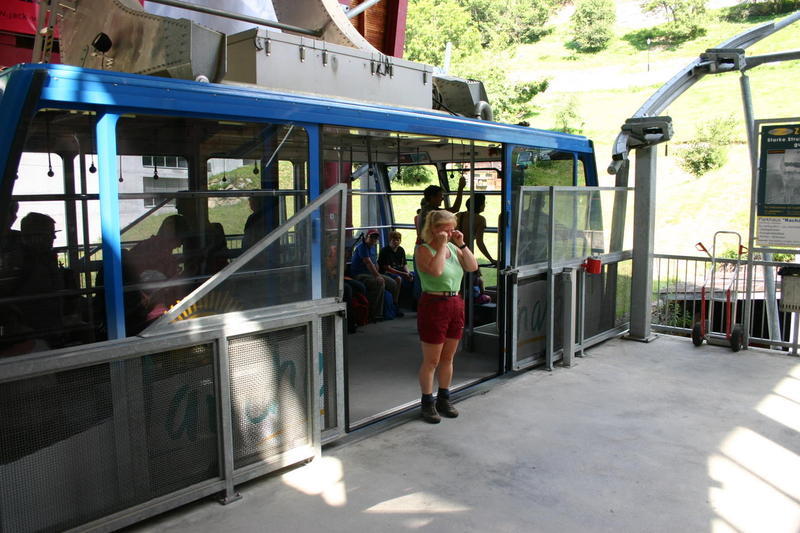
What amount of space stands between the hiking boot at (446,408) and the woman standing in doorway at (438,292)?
0.12m

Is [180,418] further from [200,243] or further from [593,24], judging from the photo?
[593,24]

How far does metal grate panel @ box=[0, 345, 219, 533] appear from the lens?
9.46 ft

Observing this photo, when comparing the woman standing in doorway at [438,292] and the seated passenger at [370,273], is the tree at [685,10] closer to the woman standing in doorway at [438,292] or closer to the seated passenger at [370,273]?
the seated passenger at [370,273]

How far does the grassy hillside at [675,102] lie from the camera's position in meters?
26.1

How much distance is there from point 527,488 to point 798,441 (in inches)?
87.9

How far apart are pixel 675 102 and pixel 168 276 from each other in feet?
150

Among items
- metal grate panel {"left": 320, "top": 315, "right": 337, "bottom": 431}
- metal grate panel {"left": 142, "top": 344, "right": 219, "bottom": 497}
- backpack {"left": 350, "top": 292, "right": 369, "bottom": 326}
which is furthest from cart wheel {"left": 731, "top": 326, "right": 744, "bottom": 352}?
metal grate panel {"left": 142, "top": 344, "right": 219, "bottom": 497}

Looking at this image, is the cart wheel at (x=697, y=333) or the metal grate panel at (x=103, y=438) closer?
the metal grate panel at (x=103, y=438)

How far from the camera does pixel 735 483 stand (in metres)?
3.96

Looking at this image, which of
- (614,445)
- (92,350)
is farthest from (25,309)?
(614,445)

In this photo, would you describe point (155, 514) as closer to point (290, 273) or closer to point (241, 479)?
point (241, 479)

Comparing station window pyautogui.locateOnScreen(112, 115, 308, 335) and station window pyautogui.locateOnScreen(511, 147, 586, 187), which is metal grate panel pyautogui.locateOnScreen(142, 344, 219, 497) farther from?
station window pyautogui.locateOnScreen(511, 147, 586, 187)

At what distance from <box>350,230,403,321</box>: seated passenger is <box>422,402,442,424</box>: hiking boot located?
3569mm

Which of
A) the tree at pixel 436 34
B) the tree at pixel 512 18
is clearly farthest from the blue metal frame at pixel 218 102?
the tree at pixel 512 18
